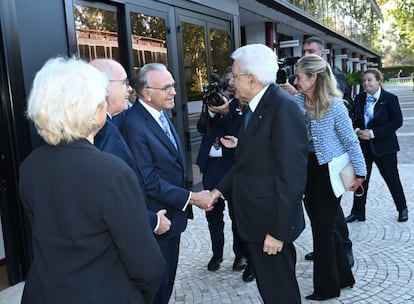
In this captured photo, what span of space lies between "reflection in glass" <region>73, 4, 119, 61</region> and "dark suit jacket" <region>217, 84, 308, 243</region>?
3.08 metres

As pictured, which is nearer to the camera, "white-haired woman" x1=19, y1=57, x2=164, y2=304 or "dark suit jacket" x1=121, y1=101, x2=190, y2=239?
"white-haired woman" x1=19, y1=57, x2=164, y2=304

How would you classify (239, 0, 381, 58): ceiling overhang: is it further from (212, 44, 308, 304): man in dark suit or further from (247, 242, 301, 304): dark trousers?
(247, 242, 301, 304): dark trousers

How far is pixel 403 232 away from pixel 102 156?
4.18 metres

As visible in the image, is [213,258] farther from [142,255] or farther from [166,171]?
[142,255]

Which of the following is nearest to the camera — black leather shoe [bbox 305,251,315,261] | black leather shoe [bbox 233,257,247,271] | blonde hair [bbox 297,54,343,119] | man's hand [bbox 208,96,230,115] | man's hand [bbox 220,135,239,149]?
blonde hair [bbox 297,54,343,119]

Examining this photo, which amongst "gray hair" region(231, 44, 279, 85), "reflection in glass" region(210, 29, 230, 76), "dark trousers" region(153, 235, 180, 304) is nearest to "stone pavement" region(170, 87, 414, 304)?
"dark trousers" region(153, 235, 180, 304)

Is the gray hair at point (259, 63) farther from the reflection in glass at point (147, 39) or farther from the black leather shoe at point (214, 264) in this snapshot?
the reflection in glass at point (147, 39)

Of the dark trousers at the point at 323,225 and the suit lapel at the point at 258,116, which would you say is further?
the dark trousers at the point at 323,225

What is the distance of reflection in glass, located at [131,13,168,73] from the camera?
577 centimetres

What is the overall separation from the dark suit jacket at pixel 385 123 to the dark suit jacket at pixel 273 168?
290 cm

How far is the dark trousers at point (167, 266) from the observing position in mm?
2629

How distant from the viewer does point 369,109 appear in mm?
5055

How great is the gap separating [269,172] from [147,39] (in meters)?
4.17

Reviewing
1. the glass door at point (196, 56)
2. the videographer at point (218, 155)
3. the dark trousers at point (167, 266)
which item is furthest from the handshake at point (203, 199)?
the glass door at point (196, 56)
